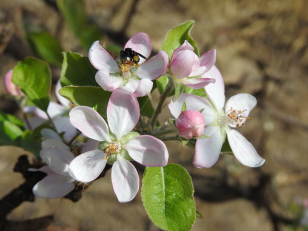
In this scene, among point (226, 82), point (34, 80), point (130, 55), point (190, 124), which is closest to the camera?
point (190, 124)

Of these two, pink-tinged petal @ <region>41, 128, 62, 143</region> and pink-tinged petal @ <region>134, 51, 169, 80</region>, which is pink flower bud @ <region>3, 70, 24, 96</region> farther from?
pink-tinged petal @ <region>134, 51, 169, 80</region>

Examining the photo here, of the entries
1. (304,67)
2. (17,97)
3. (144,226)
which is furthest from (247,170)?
(17,97)

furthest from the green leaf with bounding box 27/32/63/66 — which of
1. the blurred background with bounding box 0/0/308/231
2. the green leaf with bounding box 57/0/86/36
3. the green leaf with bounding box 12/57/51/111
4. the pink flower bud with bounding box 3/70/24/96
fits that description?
the green leaf with bounding box 12/57/51/111

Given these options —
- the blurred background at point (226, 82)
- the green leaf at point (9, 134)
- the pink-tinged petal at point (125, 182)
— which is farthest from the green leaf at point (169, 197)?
the blurred background at point (226, 82)

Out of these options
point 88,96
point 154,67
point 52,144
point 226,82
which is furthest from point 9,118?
point 226,82

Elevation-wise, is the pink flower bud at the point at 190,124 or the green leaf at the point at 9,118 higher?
the pink flower bud at the point at 190,124

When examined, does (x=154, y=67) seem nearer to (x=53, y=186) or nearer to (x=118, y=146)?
(x=118, y=146)

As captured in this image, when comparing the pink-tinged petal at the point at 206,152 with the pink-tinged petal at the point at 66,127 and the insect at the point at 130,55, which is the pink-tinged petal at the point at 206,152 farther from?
the pink-tinged petal at the point at 66,127
